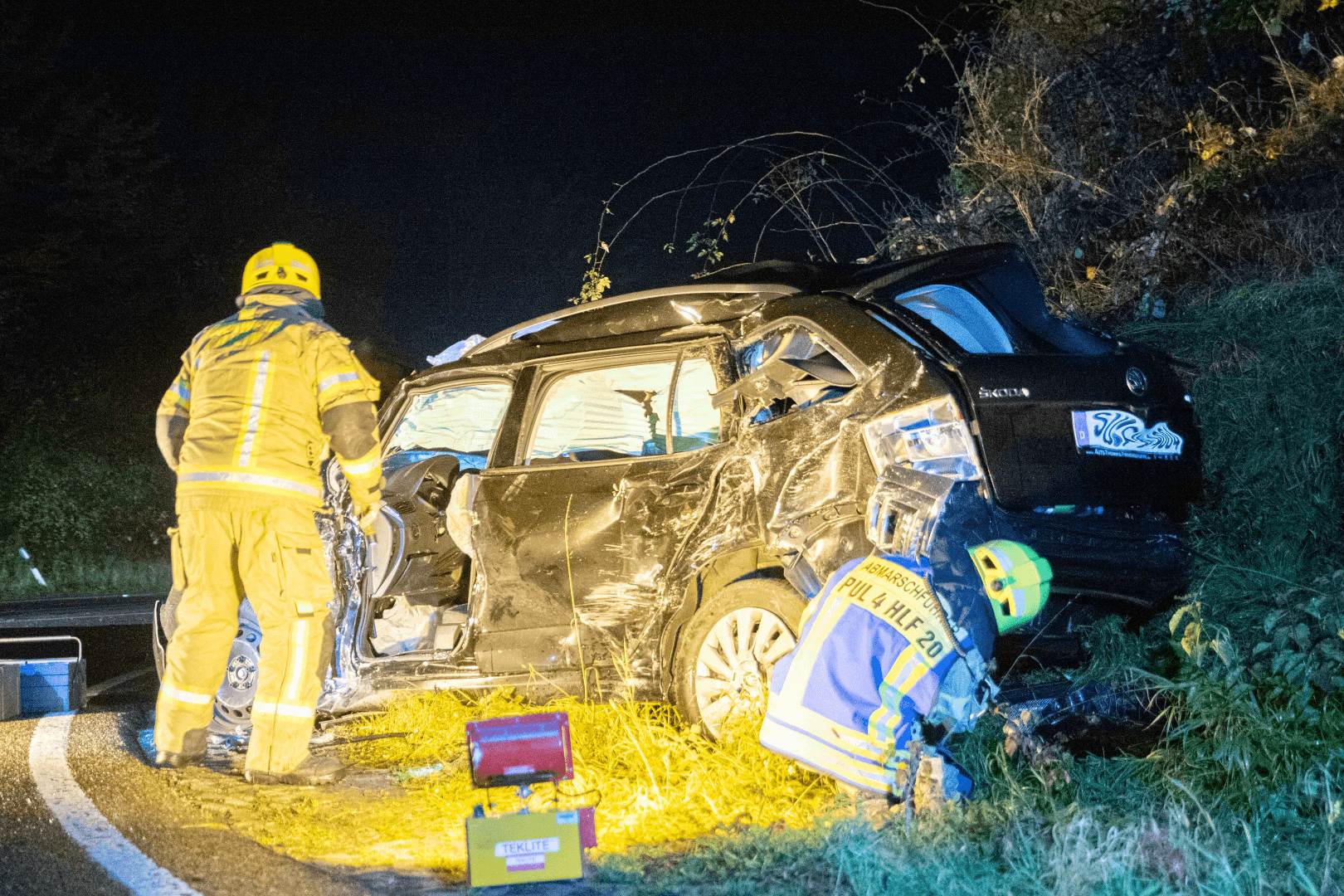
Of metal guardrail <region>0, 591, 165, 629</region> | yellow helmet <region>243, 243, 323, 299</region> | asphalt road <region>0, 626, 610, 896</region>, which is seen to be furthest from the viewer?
metal guardrail <region>0, 591, 165, 629</region>

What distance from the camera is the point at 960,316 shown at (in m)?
4.28

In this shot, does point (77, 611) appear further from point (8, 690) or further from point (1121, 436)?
point (1121, 436)

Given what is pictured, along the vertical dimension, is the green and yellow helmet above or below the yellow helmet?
below

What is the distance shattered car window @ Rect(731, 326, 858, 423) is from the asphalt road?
6.10 ft

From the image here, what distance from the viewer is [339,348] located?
15.3 feet

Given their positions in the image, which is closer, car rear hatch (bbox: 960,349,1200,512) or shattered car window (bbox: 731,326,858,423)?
car rear hatch (bbox: 960,349,1200,512)

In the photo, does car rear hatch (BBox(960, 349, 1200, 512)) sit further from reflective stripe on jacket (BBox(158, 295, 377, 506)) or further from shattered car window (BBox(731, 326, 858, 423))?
reflective stripe on jacket (BBox(158, 295, 377, 506))

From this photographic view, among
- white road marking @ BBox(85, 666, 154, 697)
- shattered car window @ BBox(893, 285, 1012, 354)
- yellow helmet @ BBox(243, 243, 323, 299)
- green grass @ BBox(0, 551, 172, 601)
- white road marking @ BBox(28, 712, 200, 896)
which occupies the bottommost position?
green grass @ BBox(0, 551, 172, 601)

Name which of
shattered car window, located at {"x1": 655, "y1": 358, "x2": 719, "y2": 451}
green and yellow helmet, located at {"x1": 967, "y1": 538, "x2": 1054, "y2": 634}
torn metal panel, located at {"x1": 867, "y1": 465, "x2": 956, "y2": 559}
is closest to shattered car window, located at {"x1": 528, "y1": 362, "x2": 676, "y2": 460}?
shattered car window, located at {"x1": 655, "y1": 358, "x2": 719, "y2": 451}

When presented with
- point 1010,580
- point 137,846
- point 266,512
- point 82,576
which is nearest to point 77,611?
point 82,576

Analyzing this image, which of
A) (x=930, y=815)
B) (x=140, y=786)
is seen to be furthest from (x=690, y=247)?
(x=930, y=815)

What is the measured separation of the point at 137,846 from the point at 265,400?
1710 mm

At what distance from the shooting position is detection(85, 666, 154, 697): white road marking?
745 centimetres

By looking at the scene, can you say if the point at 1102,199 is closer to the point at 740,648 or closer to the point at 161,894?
the point at 740,648
